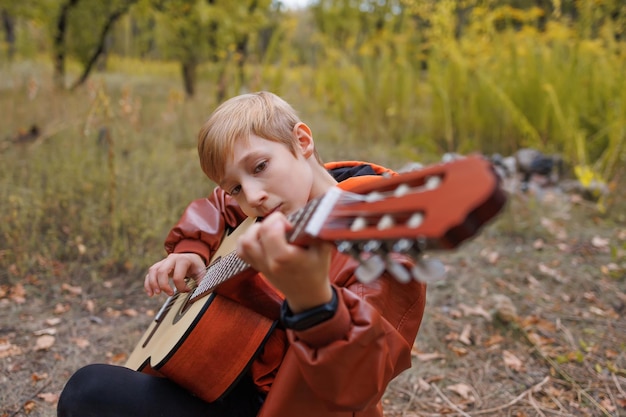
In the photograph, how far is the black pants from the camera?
131 centimetres

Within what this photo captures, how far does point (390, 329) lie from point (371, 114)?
5.54 metres

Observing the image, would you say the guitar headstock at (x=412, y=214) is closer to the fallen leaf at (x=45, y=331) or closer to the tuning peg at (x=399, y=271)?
the tuning peg at (x=399, y=271)

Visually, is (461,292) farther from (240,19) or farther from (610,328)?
(240,19)

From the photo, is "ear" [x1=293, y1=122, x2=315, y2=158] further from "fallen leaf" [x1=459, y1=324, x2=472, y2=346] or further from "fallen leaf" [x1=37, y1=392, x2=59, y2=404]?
"fallen leaf" [x1=459, y1=324, x2=472, y2=346]

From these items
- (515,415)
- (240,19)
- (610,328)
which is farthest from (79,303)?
(240,19)

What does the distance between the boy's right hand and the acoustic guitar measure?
18cm

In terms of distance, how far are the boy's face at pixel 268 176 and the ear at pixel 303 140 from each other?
5 cm

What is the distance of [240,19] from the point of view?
6992mm

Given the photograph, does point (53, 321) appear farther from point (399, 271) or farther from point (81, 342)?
point (399, 271)

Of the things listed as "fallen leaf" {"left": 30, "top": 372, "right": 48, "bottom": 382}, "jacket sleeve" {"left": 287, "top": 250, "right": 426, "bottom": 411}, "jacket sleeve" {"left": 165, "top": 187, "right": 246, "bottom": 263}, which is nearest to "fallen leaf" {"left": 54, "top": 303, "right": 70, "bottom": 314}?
Answer: "fallen leaf" {"left": 30, "top": 372, "right": 48, "bottom": 382}

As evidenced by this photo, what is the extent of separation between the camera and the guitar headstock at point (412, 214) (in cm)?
70

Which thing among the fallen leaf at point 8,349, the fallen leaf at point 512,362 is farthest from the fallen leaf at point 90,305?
the fallen leaf at point 512,362

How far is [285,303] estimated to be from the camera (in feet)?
3.36

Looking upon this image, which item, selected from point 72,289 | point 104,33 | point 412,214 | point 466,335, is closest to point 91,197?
point 72,289
